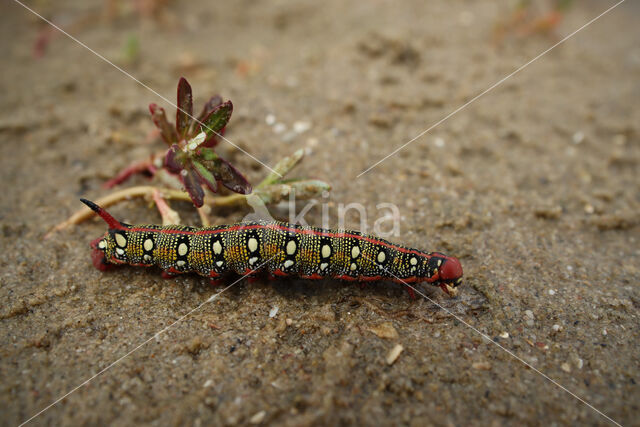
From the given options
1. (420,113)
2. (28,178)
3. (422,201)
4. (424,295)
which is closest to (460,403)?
(424,295)

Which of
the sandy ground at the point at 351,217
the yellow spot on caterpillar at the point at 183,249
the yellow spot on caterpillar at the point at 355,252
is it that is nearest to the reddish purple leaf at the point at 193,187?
the yellow spot on caterpillar at the point at 183,249

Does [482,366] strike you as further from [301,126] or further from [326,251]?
[301,126]

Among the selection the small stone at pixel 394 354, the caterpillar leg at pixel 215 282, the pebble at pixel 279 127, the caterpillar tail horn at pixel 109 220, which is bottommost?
the small stone at pixel 394 354

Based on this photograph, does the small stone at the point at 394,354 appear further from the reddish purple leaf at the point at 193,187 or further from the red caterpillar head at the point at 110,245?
the red caterpillar head at the point at 110,245

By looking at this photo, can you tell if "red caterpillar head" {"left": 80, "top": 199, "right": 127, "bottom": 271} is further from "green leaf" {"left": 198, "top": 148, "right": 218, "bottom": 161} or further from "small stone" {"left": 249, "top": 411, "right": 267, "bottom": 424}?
"small stone" {"left": 249, "top": 411, "right": 267, "bottom": 424}

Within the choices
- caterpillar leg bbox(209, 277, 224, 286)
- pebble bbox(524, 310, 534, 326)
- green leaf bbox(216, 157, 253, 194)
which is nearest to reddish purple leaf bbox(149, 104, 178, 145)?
green leaf bbox(216, 157, 253, 194)

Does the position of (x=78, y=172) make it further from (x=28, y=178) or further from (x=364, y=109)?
(x=364, y=109)
